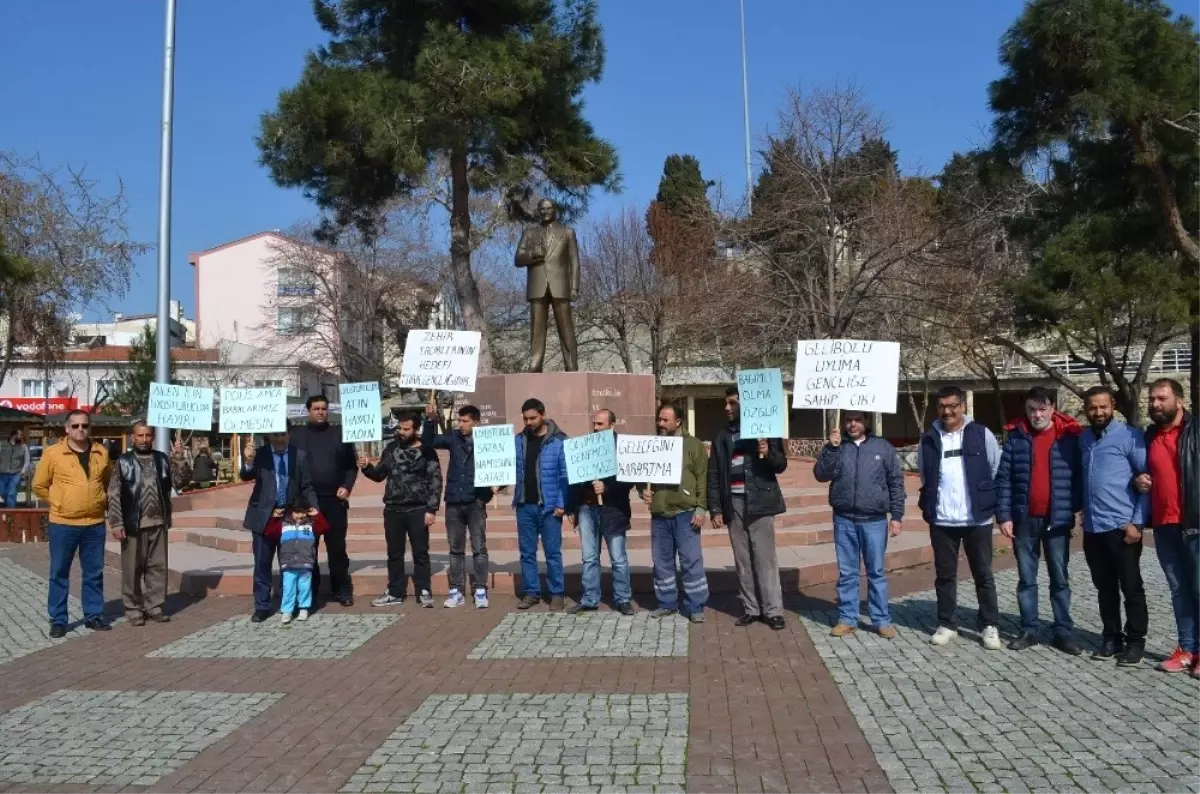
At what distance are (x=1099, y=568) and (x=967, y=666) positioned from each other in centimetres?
121

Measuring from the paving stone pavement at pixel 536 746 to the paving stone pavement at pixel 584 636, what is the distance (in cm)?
121

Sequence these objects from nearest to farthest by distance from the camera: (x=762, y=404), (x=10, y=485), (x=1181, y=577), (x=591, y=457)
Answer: (x=1181, y=577)
(x=762, y=404)
(x=591, y=457)
(x=10, y=485)

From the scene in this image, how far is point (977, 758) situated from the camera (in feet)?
17.1

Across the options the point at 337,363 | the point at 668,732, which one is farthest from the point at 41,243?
the point at 668,732

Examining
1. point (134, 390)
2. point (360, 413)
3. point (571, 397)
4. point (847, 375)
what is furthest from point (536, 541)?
point (134, 390)

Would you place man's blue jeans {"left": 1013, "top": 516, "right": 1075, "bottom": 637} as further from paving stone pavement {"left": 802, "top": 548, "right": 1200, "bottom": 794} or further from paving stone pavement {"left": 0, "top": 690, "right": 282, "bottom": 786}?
paving stone pavement {"left": 0, "top": 690, "right": 282, "bottom": 786}

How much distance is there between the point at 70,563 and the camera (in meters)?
9.05

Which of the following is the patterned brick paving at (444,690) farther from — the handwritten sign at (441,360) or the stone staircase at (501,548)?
the handwritten sign at (441,360)

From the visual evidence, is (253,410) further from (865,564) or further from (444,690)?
(865,564)

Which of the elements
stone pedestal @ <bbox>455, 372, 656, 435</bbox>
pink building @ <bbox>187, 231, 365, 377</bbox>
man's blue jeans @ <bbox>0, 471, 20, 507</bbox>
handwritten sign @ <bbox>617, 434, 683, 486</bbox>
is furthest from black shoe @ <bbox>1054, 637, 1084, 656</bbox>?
pink building @ <bbox>187, 231, 365, 377</bbox>

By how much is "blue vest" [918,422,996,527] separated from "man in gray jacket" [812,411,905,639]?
0.22 metres

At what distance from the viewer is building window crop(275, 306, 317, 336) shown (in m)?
45.2

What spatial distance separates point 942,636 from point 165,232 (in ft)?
36.5

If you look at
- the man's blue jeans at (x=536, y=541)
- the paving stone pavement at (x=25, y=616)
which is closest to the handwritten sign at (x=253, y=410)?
the paving stone pavement at (x=25, y=616)
